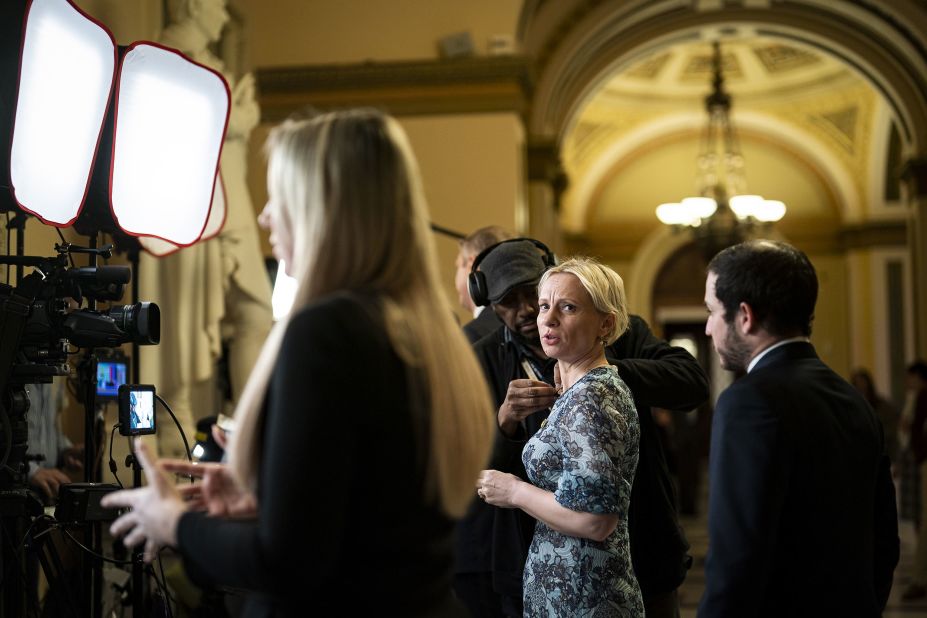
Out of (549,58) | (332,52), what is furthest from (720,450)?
(549,58)

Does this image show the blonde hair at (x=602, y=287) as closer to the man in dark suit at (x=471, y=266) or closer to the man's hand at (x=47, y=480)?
the man in dark suit at (x=471, y=266)

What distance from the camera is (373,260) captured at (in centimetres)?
135

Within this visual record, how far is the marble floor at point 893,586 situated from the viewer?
6223 mm

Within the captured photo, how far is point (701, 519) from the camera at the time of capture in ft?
37.1

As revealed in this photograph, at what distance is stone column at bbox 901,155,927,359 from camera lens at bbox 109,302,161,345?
8506 mm

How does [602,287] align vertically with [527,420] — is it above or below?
above

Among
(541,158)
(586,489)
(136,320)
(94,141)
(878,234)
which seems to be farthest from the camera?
(878,234)

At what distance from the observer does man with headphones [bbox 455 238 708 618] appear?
2518 millimetres

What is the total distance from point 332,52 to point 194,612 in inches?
191

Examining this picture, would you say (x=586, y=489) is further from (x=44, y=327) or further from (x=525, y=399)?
(x=44, y=327)

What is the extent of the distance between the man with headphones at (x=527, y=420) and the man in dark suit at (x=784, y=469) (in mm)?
612

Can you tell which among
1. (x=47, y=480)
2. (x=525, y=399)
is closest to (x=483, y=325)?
(x=525, y=399)

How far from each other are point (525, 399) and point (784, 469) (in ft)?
2.40

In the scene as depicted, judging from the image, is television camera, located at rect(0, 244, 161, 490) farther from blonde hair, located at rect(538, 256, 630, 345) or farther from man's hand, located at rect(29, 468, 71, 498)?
blonde hair, located at rect(538, 256, 630, 345)
